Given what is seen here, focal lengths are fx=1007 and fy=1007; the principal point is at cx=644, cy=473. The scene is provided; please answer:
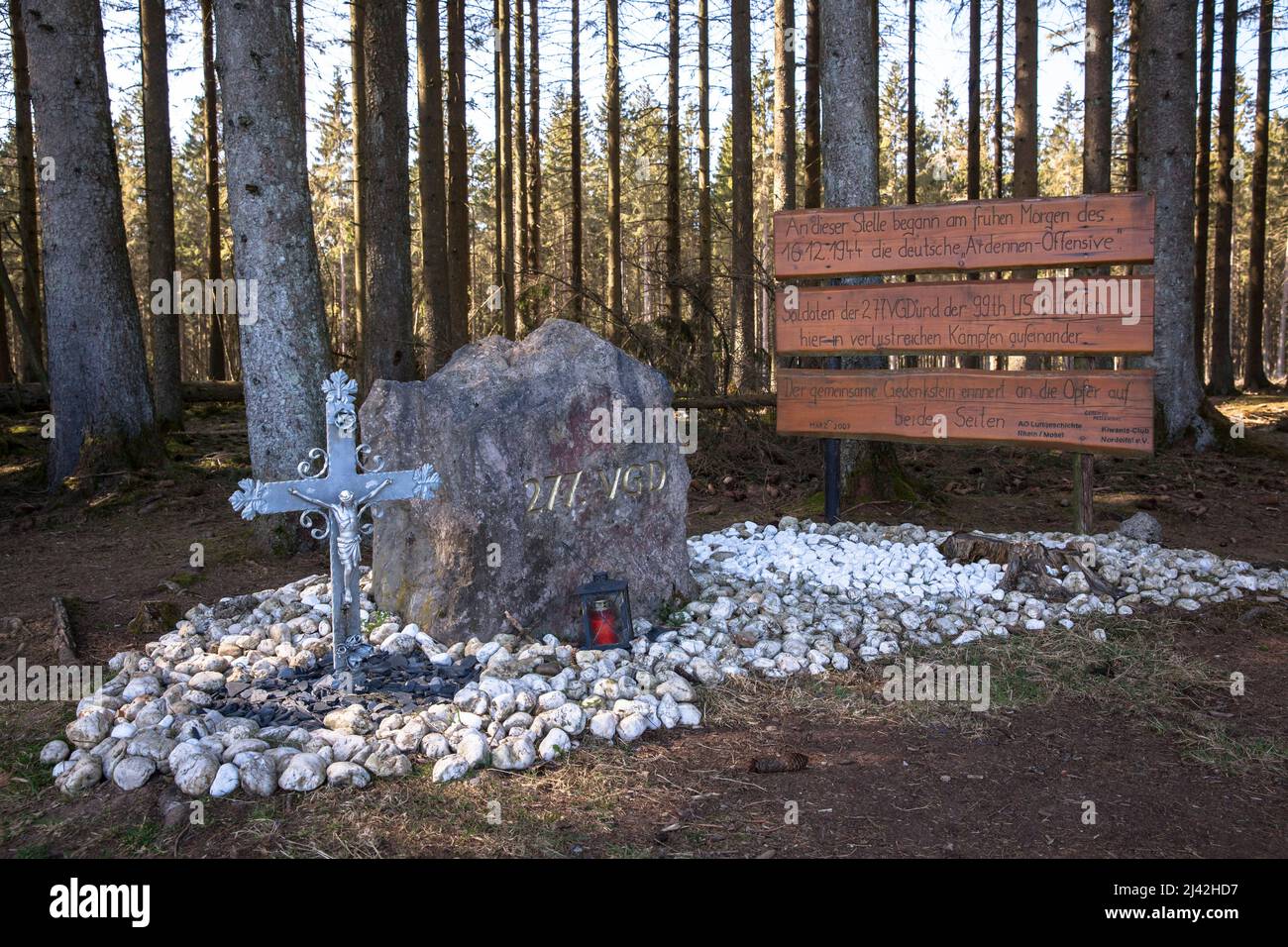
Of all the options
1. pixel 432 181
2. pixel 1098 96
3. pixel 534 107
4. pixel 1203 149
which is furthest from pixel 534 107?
pixel 1203 149

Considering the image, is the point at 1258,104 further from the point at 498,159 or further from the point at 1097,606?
the point at 1097,606

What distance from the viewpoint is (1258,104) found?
19.6 meters

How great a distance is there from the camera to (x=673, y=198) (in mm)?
17250

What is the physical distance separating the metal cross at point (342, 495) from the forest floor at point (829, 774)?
1.18 metres

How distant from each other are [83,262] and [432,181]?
5.05 metres

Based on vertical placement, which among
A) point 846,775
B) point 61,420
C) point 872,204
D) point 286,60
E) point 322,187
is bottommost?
point 846,775

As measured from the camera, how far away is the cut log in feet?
22.2

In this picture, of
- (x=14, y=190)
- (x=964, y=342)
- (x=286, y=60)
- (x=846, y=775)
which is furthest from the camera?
(x=14, y=190)

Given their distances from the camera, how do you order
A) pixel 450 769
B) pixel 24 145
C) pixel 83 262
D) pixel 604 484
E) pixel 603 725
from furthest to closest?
pixel 24 145
pixel 83 262
pixel 604 484
pixel 603 725
pixel 450 769

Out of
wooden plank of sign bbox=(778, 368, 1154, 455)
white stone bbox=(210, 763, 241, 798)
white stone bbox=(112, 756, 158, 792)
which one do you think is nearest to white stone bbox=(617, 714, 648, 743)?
white stone bbox=(210, 763, 241, 798)

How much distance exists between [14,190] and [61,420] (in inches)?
659

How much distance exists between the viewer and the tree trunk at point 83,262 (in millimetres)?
9719

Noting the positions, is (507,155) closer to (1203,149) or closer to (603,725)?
(1203,149)

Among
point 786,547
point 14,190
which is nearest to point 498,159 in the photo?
point 14,190
